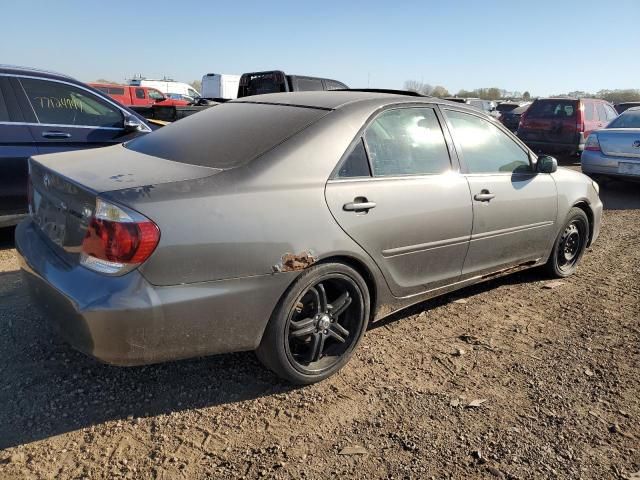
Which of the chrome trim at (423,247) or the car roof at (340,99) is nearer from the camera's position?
the chrome trim at (423,247)

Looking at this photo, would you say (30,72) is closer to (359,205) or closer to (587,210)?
(359,205)

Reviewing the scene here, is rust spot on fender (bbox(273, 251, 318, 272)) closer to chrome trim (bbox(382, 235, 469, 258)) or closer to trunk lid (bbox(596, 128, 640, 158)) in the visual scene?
chrome trim (bbox(382, 235, 469, 258))

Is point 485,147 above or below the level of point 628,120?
below

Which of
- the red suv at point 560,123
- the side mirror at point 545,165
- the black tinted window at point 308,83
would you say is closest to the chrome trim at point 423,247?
the side mirror at point 545,165

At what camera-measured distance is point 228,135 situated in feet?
9.78

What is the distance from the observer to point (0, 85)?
15.2ft

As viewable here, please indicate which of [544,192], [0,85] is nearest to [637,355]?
[544,192]

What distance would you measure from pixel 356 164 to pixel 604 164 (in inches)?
288

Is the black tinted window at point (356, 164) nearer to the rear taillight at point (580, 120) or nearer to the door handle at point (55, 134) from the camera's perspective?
the door handle at point (55, 134)

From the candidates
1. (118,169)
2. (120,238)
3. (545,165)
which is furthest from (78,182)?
(545,165)

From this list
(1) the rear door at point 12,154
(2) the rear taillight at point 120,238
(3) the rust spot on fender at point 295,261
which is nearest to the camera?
(2) the rear taillight at point 120,238

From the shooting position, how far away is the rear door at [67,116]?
4824 millimetres

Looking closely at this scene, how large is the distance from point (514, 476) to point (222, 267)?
1.59 metres

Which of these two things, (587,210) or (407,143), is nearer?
(407,143)
